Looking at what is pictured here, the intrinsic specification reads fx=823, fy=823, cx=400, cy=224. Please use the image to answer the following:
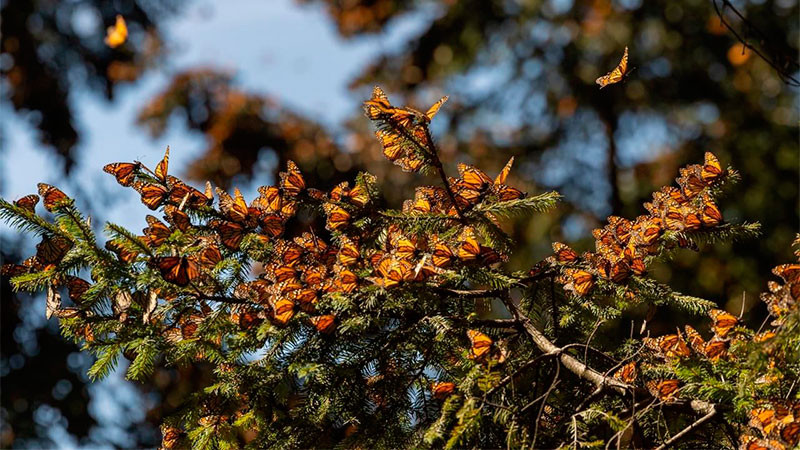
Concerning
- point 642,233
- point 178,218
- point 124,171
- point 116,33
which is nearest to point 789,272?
point 642,233

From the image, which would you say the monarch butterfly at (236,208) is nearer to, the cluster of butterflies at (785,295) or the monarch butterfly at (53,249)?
the monarch butterfly at (53,249)

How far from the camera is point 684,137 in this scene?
7.68 m

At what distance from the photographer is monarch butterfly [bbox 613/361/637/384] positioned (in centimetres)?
127

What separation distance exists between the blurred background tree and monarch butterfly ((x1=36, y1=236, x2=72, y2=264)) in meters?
5.84

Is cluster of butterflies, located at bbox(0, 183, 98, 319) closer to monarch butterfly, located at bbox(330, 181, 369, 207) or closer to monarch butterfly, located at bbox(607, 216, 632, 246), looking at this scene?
monarch butterfly, located at bbox(330, 181, 369, 207)

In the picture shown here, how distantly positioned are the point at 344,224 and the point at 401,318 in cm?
18

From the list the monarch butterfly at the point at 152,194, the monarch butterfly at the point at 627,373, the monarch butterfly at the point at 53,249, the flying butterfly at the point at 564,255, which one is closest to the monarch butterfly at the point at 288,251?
the monarch butterfly at the point at 152,194

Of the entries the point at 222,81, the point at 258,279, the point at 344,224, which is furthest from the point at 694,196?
the point at 222,81

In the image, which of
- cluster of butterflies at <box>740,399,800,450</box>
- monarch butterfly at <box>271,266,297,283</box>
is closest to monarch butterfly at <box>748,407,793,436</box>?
cluster of butterflies at <box>740,399,800,450</box>

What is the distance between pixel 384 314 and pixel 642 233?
0.45 metres

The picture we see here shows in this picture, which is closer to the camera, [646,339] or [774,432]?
[774,432]

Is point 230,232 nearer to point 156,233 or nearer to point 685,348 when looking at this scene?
point 156,233

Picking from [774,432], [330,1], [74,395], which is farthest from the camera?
[330,1]

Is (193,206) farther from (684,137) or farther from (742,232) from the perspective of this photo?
(684,137)
